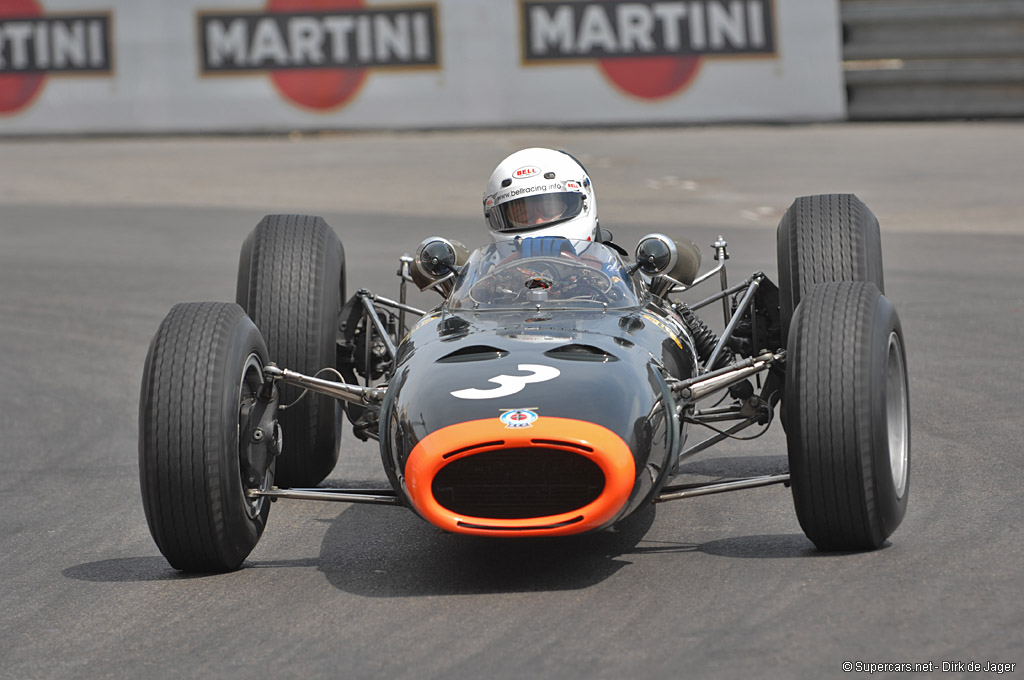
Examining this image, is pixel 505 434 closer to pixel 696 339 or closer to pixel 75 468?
pixel 696 339

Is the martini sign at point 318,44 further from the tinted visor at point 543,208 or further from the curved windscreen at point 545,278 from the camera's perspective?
the curved windscreen at point 545,278

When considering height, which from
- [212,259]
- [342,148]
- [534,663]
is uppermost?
[342,148]

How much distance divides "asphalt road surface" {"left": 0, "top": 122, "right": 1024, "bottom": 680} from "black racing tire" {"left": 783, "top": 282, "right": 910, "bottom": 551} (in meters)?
0.15

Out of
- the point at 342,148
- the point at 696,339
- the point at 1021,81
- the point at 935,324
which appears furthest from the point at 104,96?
the point at 696,339

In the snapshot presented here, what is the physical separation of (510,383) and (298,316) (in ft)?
6.88

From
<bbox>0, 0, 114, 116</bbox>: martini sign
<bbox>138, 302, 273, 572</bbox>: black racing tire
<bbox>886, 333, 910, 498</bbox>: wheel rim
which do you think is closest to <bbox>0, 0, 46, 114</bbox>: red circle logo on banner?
<bbox>0, 0, 114, 116</bbox>: martini sign

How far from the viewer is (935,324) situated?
11.5m

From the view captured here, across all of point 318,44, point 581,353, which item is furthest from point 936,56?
point 581,353

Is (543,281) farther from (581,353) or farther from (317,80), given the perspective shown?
(317,80)

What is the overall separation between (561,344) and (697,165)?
1536 cm

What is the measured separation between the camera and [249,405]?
20.8 feet

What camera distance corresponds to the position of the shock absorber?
7.68 m

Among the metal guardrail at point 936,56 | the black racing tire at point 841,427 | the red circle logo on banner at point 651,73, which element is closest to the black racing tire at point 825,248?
the black racing tire at point 841,427

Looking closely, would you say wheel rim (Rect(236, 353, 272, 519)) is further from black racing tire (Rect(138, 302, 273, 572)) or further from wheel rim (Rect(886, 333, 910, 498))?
wheel rim (Rect(886, 333, 910, 498))
